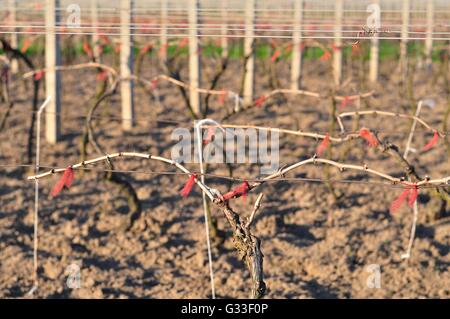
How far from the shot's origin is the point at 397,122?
9352mm

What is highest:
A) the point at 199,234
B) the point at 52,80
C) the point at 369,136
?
the point at 52,80

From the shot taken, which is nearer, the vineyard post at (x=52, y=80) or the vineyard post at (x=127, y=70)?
the vineyard post at (x=52, y=80)

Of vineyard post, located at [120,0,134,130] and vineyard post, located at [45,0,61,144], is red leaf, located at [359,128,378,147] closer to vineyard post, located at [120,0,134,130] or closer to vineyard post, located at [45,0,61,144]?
vineyard post, located at [45,0,61,144]

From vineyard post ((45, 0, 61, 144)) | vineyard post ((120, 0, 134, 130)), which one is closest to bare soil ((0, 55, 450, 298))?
vineyard post ((45, 0, 61, 144))

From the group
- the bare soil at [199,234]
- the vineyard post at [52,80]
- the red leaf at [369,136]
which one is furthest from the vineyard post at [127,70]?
the red leaf at [369,136]

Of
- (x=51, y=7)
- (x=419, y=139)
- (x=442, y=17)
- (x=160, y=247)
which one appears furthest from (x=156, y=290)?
(x=442, y=17)

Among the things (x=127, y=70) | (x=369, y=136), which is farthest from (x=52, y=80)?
(x=369, y=136)

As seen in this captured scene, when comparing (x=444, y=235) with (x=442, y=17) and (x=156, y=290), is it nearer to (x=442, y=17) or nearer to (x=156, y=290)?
(x=156, y=290)

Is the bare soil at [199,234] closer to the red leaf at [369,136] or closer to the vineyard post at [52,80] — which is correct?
the vineyard post at [52,80]

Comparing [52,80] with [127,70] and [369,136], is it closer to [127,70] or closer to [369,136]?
[127,70]

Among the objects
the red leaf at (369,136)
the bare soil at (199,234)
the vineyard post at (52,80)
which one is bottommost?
the bare soil at (199,234)

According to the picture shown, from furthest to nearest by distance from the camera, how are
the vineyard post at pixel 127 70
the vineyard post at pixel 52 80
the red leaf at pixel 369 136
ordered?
1. the vineyard post at pixel 127 70
2. the vineyard post at pixel 52 80
3. the red leaf at pixel 369 136

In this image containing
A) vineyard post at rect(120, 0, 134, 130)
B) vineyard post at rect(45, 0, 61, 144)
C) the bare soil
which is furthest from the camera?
vineyard post at rect(120, 0, 134, 130)

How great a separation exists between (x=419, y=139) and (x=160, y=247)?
3.52 metres
